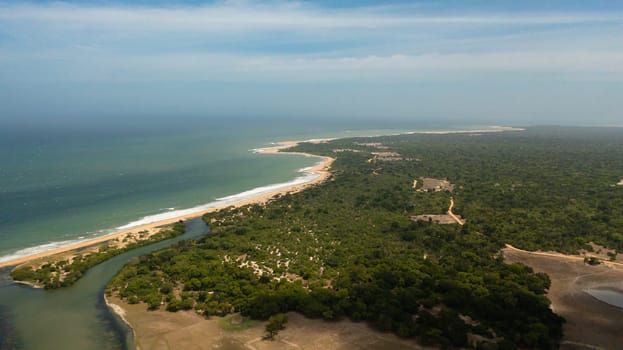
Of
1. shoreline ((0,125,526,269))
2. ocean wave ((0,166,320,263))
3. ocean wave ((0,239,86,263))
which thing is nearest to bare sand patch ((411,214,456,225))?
shoreline ((0,125,526,269))

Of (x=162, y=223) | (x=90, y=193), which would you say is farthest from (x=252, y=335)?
(x=90, y=193)

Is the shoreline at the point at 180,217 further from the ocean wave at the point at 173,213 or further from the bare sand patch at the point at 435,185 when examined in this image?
the bare sand patch at the point at 435,185

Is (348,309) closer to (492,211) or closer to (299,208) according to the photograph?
(299,208)

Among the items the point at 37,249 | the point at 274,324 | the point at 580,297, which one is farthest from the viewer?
the point at 37,249

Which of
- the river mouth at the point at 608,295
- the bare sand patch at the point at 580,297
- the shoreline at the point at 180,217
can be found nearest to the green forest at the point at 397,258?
the bare sand patch at the point at 580,297

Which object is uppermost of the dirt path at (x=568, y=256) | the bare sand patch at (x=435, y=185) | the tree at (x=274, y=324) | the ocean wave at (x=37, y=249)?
the bare sand patch at (x=435, y=185)

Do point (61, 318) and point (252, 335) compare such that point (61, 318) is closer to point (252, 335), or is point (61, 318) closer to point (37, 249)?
point (252, 335)
